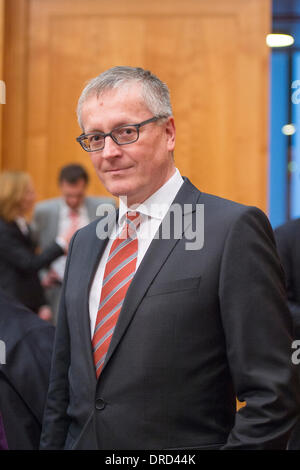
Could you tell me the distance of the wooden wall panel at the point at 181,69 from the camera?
4.77 m

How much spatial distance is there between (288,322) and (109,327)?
0.39m

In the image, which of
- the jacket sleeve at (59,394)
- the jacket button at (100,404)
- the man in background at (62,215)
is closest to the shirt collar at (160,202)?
the jacket sleeve at (59,394)

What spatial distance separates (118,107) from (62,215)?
10.0 ft

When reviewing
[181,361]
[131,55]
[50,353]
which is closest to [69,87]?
[131,55]

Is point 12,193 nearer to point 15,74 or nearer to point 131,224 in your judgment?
point 15,74

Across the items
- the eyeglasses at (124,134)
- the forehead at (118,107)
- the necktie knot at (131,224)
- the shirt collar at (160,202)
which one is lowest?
the necktie knot at (131,224)

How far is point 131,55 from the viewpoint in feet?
16.0

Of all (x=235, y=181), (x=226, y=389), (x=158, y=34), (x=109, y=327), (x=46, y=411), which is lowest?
(x=46, y=411)

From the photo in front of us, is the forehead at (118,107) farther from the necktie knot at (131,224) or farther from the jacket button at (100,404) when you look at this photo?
the jacket button at (100,404)

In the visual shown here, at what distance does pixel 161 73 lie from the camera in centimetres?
486

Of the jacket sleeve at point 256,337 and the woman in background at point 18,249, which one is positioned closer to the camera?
the jacket sleeve at point 256,337

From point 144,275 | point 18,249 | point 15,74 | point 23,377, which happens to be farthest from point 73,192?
point 144,275

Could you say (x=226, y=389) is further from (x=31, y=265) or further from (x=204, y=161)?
(x=204, y=161)

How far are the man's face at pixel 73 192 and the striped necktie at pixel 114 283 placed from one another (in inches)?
109
